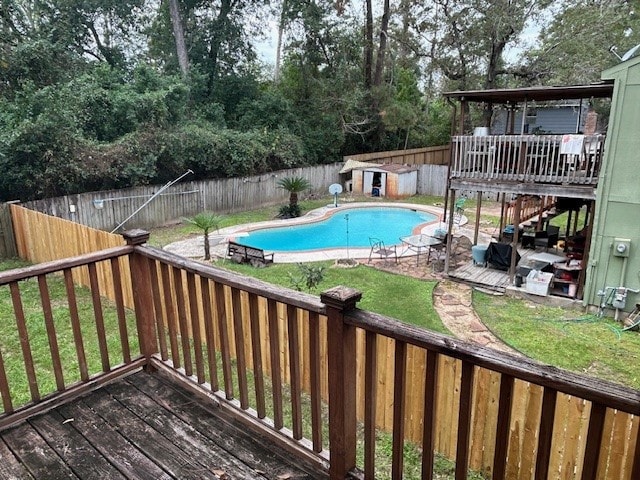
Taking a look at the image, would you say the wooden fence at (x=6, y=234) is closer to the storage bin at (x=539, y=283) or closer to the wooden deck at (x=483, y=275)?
the wooden deck at (x=483, y=275)

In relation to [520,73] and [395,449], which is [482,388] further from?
[520,73]

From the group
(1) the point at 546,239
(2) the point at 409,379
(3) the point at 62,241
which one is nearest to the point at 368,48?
(1) the point at 546,239

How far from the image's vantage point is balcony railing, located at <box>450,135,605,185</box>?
823 centimetres

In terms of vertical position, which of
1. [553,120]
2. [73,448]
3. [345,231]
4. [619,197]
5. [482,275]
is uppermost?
[553,120]

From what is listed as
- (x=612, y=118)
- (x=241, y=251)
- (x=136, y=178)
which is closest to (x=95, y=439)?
(x=241, y=251)

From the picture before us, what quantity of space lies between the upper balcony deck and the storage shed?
960 cm

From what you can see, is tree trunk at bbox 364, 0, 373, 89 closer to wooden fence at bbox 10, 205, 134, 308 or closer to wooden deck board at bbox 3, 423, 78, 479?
wooden fence at bbox 10, 205, 134, 308

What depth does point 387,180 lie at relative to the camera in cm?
1941

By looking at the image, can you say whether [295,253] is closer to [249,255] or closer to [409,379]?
[249,255]

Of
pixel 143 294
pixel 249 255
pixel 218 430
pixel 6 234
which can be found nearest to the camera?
pixel 218 430

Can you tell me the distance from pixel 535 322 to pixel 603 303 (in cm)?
156

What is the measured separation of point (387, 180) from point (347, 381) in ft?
59.1

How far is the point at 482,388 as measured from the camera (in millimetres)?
3682

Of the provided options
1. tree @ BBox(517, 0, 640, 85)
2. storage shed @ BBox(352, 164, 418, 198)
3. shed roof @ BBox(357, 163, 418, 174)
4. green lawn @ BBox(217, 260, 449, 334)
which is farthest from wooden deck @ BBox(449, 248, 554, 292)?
tree @ BBox(517, 0, 640, 85)
